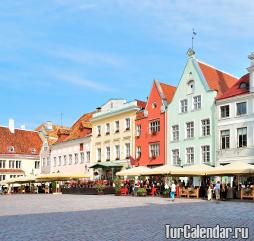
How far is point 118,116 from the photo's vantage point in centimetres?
5625

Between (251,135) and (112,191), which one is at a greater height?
(251,135)

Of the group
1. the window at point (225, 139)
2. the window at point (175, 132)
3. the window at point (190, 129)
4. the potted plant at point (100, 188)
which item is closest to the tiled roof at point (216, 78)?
the window at point (190, 129)

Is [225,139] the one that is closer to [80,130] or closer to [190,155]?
[190,155]

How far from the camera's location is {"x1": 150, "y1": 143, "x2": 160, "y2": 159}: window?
1966 inches

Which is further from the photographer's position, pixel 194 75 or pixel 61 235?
pixel 194 75

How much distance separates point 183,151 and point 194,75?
7.99 metres

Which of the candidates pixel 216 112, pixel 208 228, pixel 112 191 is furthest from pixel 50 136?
pixel 208 228

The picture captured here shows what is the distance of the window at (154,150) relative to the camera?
164 feet

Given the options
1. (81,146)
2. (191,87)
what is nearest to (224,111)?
(191,87)

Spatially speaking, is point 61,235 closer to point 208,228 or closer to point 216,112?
point 208,228

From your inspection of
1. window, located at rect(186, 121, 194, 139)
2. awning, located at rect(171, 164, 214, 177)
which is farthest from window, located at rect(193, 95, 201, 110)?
awning, located at rect(171, 164, 214, 177)

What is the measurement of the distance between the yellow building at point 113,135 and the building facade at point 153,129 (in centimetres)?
145

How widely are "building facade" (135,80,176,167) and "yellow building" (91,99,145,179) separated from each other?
1.45 m

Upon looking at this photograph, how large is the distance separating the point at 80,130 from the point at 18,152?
1811 cm
